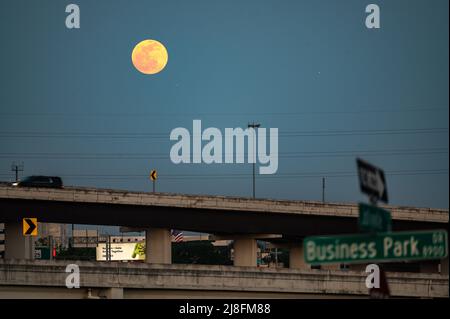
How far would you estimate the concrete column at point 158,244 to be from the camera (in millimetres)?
86688

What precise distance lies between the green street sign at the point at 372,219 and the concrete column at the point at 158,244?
2812 inches

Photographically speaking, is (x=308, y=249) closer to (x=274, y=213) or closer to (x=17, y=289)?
(x=17, y=289)

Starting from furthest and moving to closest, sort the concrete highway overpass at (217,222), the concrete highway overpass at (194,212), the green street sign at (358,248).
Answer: the concrete highway overpass at (194,212), the concrete highway overpass at (217,222), the green street sign at (358,248)

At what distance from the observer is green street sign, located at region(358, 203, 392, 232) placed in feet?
48.0

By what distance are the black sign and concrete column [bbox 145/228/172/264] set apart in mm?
71670

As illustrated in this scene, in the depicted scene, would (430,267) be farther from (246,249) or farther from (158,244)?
(158,244)

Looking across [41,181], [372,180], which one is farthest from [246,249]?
[372,180]

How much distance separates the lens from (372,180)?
14.6 m

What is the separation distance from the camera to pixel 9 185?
81250 millimetres

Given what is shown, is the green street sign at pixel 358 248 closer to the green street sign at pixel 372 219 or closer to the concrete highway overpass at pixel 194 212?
the green street sign at pixel 372 219

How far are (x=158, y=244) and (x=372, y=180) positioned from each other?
73867 mm

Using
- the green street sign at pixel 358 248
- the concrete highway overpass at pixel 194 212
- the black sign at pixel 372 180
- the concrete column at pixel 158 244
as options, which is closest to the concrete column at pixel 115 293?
the concrete highway overpass at pixel 194 212

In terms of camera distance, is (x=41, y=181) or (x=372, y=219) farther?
(x=41, y=181)
